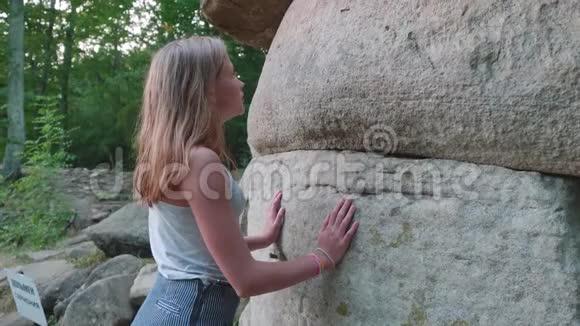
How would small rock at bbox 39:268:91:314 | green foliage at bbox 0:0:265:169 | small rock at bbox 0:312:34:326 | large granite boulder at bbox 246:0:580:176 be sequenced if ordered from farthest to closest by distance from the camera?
1. green foliage at bbox 0:0:265:169
2. small rock at bbox 39:268:91:314
3. small rock at bbox 0:312:34:326
4. large granite boulder at bbox 246:0:580:176

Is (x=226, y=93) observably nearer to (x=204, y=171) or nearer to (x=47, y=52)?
(x=204, y=171)

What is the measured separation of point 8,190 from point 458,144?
7.30m

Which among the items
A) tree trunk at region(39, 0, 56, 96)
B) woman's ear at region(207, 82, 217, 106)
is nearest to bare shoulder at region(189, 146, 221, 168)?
woman's ear at region(207, 82, 217, 106)

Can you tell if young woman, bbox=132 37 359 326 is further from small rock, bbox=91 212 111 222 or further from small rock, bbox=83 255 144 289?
small rock, bbox=91 212 111 222

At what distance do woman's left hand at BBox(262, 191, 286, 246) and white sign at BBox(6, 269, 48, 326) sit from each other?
1624 mm

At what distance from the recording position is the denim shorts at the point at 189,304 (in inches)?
50.0

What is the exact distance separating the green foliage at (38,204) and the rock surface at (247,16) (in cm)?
496

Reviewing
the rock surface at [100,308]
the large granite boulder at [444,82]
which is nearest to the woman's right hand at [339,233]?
the large granite boulder at [444,82]

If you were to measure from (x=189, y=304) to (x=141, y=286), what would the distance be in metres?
2.40

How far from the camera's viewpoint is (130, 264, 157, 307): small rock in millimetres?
3465

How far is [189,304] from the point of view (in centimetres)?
→ 128

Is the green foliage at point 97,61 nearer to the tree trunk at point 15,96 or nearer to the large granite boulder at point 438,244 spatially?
the tree trunk at point 15,96

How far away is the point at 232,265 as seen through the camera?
122 centimetres

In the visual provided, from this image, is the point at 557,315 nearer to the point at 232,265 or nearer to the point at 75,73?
the point at 232,265
